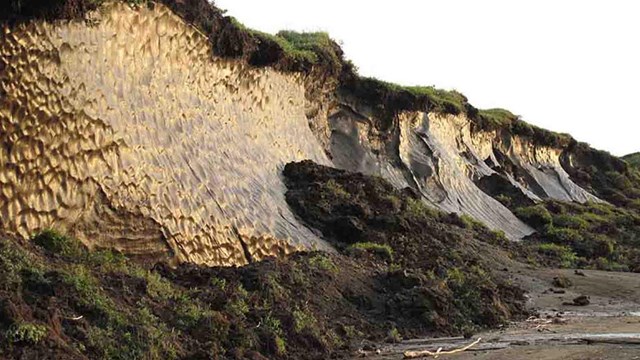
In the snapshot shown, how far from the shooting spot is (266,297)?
34.9ft

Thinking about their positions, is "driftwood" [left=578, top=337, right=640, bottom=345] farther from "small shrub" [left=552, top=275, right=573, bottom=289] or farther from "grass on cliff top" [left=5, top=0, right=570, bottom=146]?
"grass on cliff top" [left=5, top=0, right=570, bottom=146]

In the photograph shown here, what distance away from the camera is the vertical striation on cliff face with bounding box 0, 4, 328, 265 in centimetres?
984

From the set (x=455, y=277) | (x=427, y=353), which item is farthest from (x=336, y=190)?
(x=427, y=353)

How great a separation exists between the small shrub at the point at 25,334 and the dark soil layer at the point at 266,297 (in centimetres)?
1

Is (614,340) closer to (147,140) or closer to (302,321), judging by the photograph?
(302,321)

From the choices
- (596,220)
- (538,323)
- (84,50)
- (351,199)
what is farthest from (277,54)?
(596,220)

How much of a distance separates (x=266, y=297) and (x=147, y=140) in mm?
3595

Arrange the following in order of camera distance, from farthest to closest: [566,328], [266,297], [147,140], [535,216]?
[535,216] → [147,140] → [566,328] → [266,297]

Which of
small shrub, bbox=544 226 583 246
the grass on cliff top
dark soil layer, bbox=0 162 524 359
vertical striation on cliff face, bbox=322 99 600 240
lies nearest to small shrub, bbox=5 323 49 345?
dark soil layer, bbox=0 162 524 359

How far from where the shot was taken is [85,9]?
1117 cm

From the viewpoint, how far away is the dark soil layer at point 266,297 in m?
7.48

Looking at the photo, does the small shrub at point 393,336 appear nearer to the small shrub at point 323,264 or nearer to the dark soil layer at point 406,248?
the dark soil layer at point 406,248

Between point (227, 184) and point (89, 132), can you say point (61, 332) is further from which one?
point (227, 184)

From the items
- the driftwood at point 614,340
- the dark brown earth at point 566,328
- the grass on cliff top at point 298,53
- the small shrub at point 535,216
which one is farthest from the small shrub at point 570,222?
the driftwood at point 614,340
